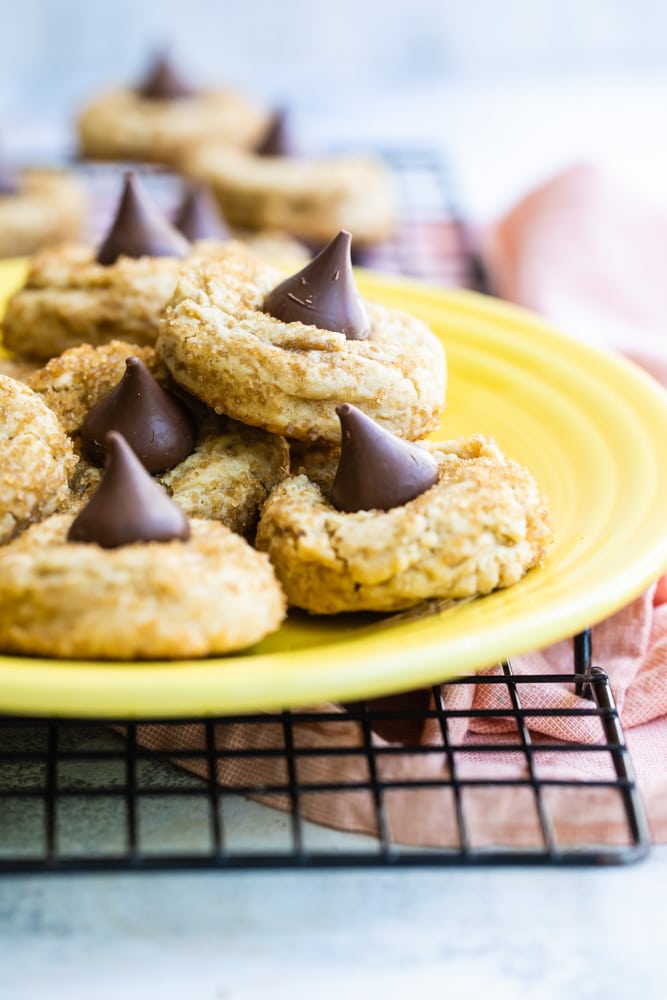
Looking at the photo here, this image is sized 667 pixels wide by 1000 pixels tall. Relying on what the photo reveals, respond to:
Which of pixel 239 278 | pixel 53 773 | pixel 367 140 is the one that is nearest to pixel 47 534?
pixel 53 773

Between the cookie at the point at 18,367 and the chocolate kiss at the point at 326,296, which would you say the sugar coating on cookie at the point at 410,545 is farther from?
the cookie at the point at 18,367

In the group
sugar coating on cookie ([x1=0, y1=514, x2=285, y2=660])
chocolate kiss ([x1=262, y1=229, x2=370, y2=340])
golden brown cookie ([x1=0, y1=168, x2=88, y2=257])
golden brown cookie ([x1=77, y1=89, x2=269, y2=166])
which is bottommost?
golden brown cookie ([x1=0, y1=168, x2=88, y2=257])

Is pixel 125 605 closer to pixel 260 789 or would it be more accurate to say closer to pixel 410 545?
pixel 260 789

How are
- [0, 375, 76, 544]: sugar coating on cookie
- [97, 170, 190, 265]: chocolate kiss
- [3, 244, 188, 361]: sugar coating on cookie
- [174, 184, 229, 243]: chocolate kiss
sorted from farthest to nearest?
[174, 184, 229, 243]: chocolate kiss < [97, 170, 190, 265]: chocolate kiss < [3, 244, 188, 361]: sugar coating on cookie < [0, 375, 76, 544]: sugar coating on cookie

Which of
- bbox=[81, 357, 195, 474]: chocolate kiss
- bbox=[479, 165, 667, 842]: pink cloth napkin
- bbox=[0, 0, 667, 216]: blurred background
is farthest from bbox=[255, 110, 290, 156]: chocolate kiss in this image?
bbox=[81, 357, 195, 474]: chocolate kiss

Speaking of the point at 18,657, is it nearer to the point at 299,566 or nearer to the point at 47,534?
the point at 47,534

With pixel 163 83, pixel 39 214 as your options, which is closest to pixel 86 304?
pixel 39 214

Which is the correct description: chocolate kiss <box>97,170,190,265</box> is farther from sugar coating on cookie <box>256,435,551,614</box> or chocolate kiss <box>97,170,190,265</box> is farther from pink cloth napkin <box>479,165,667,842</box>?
pink cloth napkin <box>479,165,667,842</box>

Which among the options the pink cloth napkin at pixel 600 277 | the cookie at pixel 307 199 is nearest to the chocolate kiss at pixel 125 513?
the pink cloth napkin at pixel 600 277
